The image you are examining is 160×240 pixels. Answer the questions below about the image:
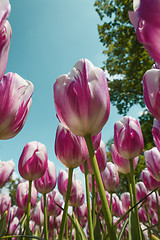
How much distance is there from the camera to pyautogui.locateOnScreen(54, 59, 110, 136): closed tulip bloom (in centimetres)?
59

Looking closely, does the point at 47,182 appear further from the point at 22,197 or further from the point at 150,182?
the point at 150,182

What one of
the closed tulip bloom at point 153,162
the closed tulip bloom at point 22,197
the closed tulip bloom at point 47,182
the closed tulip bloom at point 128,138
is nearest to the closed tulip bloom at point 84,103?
the closed tulip bloom at point 128,138

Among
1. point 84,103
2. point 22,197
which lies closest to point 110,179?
point 22,197

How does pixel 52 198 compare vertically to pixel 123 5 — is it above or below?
below

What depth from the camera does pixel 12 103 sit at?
2.14 ft

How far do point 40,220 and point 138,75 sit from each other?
746 centimetres

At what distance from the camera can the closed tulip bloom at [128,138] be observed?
3.61ft

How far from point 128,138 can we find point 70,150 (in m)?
0.40

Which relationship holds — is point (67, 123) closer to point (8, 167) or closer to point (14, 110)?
point (14, 110)

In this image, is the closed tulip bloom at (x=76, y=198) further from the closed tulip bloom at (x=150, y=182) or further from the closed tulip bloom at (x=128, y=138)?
the closed tulip bloom at (x=128, y=138)

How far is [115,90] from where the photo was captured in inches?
365

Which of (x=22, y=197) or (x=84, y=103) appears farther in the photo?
(x=22, y=197)

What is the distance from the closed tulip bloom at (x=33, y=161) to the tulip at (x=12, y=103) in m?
0.47

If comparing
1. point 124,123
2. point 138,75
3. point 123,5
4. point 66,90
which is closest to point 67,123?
point 66,90
